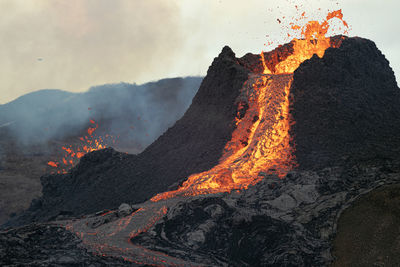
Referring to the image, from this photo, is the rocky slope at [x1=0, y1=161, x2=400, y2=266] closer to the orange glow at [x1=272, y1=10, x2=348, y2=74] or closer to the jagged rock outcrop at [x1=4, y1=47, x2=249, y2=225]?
the jagged rock outcrop at [x1=4, y1=47, x2=249, y2=225]

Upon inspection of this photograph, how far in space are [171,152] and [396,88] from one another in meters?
15.4

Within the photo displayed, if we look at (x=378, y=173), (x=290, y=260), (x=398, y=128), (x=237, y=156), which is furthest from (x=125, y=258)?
(x=398, y=128)

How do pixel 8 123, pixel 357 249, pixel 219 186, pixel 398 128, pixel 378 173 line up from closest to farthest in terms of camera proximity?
pixel 357 249, pixel 378 173, pixel 219 186, pixel 398 128, pixel 8 123

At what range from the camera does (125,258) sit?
1158cm

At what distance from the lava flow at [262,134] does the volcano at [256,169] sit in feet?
0.24

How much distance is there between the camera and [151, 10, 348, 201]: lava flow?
17.3 m

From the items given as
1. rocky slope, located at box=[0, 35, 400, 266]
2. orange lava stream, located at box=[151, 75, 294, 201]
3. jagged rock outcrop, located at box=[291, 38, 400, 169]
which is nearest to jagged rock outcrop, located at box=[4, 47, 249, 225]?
rocky slope, located at box=[0, 35, 400, 266]

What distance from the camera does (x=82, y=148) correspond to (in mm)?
67562

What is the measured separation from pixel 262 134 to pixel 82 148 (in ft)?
182

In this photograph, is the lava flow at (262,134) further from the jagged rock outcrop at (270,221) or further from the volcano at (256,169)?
the jagged rock outcrop at (270,221)

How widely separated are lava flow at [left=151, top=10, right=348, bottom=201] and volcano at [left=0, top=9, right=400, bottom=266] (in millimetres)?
74

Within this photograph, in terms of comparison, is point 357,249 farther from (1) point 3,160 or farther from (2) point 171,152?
(1) point 3,160

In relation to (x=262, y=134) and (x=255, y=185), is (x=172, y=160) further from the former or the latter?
(x=255, y=185)

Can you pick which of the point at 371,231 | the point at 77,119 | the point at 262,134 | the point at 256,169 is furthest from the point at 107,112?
the point at 371,231
